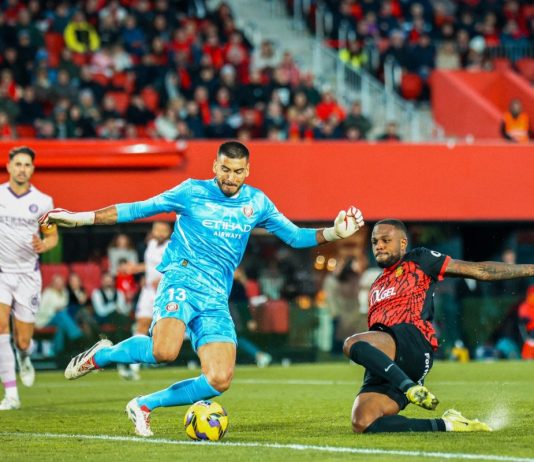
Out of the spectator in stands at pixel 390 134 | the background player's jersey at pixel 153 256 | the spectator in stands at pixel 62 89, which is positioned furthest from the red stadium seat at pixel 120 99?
the background player's jersey at pixel 153 256

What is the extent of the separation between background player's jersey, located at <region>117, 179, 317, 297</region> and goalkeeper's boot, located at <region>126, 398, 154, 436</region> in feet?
3.25

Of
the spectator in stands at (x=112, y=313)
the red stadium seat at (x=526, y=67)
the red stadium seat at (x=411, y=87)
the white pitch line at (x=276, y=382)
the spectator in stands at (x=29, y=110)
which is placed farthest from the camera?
the red stadium seat at (x=526, y=67)

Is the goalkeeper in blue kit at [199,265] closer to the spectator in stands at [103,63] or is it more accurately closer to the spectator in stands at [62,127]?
the spectator in stands at [62,127]

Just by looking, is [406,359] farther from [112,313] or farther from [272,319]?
[272,319]

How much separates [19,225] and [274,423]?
3.95 metres

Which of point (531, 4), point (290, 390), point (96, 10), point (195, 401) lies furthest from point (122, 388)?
point (531, 4)

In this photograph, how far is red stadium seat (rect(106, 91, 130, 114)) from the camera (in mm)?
22594

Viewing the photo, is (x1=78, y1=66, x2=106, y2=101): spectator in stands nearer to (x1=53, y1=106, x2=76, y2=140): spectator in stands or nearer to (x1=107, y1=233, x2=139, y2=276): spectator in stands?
(x1=53, y1=106, x2=76, y2=140): spectator in stands

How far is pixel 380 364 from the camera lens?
868cm

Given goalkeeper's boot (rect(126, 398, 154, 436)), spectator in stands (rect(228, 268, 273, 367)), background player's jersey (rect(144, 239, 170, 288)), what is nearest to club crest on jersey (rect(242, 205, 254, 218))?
goalkeeper's boot (rect(126, 398, 154, 436))

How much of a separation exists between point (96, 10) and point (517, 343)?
10348mm

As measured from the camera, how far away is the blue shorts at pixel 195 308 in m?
9.02

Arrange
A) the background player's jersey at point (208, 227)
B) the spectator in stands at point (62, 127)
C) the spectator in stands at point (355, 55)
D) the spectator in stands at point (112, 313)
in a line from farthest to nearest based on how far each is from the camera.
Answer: the spectator in stands at point (355, 55) < the spectator in stands at point (62, 127) < the spectator in stands at point (112, 313) < the background player's jersey at point (208, 227)

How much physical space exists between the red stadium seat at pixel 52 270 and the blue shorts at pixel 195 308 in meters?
12.3
